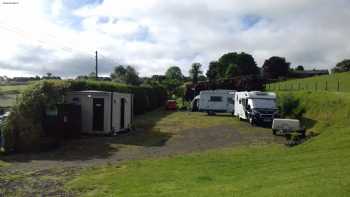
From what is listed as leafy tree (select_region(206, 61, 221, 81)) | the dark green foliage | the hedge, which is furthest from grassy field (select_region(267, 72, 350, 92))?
leafy tree (select_region(206, 61, 221, 81))

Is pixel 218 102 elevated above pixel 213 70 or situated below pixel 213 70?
below

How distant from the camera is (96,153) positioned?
59.9 ft

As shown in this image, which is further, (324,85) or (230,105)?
(324,85)

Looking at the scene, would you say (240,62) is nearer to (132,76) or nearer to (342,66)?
(342,66)

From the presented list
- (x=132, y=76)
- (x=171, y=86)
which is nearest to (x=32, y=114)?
(x=132, y=76)

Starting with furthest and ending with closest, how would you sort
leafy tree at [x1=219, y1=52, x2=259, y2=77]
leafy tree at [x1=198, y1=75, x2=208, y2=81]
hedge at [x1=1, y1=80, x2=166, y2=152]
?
leafy tree at [x1=198, y1=75, x2=208, y2=81]
leafy tree at [x1=219, y1=52, x2=259, y2=77]
hedge at [x1=1, y1=80, x2=166, y2=152]

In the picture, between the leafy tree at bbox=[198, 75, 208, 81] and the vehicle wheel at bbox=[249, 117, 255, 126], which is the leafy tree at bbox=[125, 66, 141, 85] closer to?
the leafy tree at bbox=[198, 75, 208, 81]

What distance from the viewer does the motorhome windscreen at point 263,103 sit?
33.0 metres

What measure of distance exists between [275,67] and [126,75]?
128ft

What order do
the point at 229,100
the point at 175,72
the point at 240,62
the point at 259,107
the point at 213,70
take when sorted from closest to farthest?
the point at 259,107 < the point at 229,100 < the point at 240,62 < the point at 213,70 < the point at 175,72

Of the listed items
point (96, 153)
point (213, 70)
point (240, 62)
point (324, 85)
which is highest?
point (240, 62)

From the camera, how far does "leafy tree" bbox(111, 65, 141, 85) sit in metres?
79.6

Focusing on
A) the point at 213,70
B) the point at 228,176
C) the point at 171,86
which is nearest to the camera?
the point at 228,176

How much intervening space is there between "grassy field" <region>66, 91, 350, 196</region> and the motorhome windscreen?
15.3 meters
